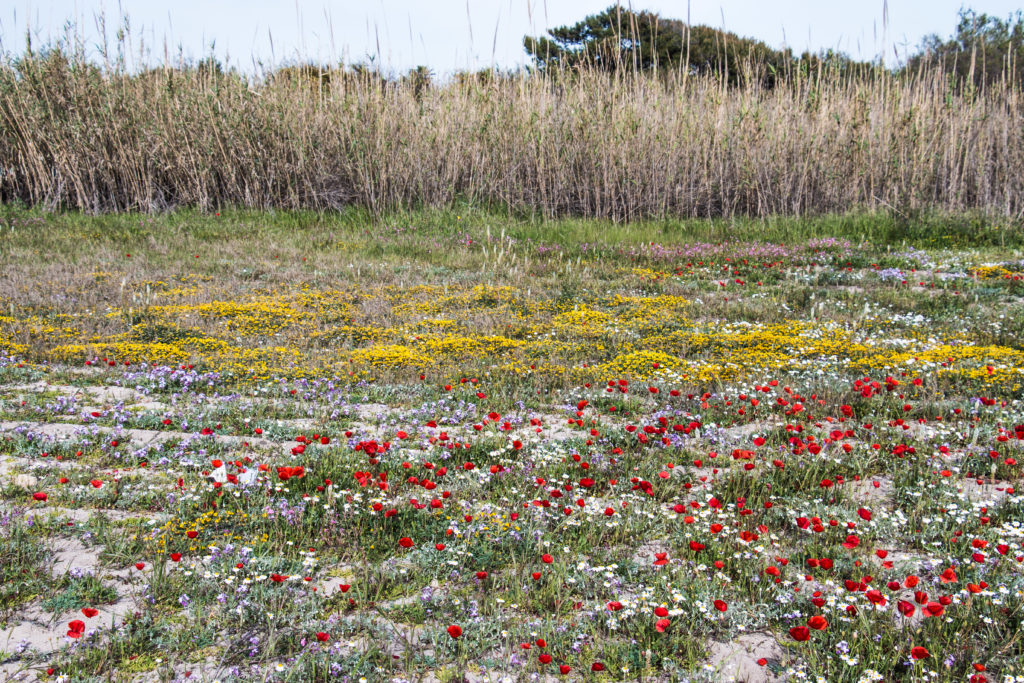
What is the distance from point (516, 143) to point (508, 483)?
881 cm

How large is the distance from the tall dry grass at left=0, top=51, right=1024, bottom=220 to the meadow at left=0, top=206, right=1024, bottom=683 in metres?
4.16

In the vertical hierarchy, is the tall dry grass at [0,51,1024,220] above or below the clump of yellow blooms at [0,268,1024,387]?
above

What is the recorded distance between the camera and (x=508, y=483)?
3.48 m

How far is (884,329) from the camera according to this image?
6.49 meters

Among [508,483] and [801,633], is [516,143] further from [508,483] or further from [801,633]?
[801,633]

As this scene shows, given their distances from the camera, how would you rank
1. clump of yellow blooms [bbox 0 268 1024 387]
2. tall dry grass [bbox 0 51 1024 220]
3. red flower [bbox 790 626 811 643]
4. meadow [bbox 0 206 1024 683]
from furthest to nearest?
1. tall dry grass [bbox 0 51 1024 220]
2. clump of yellow blooms [bbox 0 268 1024 387]
3. meadow [bbox 0 206 1024 683]
4. red flower [bbox 790 626 811 643]

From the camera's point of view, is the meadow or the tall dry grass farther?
the tall dry grass

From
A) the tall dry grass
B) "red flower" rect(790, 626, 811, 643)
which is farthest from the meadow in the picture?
the tall dry grass

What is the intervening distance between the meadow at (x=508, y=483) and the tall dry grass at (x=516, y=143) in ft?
13.6

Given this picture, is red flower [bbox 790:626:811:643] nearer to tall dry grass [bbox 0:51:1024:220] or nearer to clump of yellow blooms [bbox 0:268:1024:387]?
clump of yellow blooms [bbox 0:268:1024:387]

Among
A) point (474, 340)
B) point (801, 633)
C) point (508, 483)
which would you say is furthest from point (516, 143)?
point (801, 633)

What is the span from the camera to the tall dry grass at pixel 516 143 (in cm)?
1117

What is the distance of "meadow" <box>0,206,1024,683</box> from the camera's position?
2.35 m

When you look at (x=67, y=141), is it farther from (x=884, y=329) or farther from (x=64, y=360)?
(x=884, y=329)
